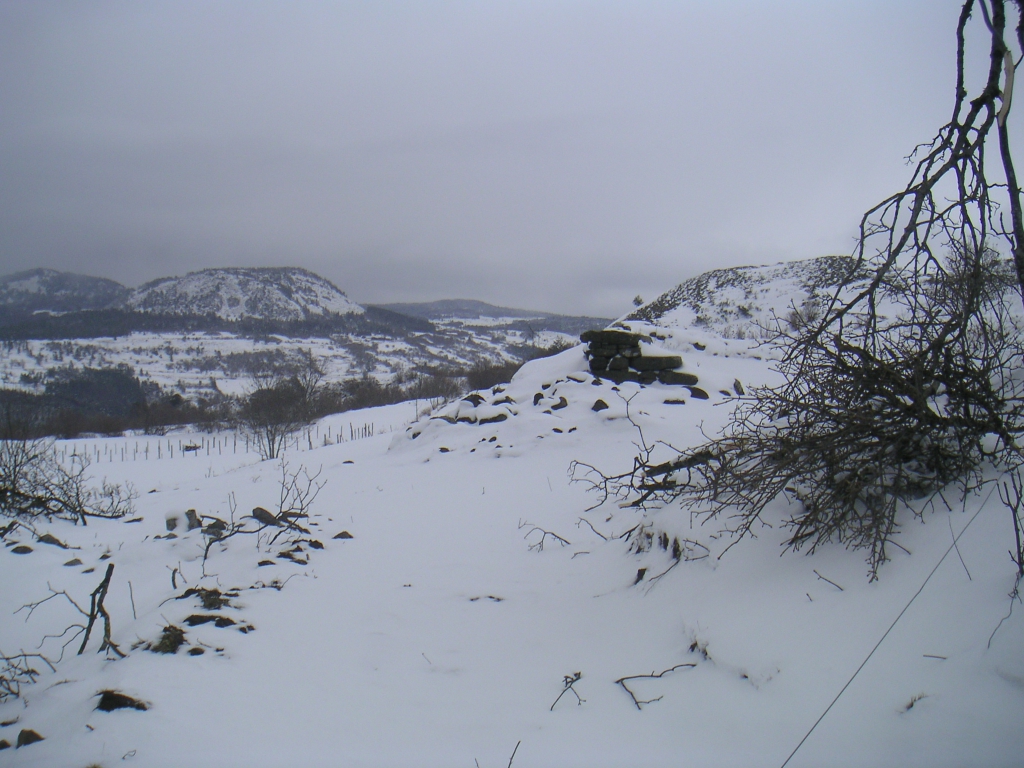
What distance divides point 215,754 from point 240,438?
4433 cm

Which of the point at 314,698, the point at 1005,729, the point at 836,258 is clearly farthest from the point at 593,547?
the point at 836,258

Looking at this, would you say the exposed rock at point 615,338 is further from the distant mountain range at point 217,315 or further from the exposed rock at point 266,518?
the distant mountain range at point 217,315

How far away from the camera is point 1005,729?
1398 mm

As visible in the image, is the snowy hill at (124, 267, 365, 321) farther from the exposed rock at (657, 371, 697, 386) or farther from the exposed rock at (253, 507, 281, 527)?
the exposed rock at (253, 507, 281, 527)

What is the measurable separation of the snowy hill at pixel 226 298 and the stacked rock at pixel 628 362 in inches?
6839

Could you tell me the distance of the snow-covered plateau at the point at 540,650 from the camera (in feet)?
5.57

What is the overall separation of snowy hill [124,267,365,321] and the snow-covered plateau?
179535 millimetres

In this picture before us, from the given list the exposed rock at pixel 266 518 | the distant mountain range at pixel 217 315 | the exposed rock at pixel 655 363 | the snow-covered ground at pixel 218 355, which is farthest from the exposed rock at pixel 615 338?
the distant mountain range at pixel 217 315

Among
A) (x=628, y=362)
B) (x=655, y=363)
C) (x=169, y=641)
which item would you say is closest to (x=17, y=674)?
(x=169, y=641)

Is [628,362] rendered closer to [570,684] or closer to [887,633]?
[570,684]

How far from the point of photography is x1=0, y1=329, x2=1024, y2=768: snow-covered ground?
169cm

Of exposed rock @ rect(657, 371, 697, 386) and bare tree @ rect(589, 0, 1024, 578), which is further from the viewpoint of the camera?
exposed rock @ rect(657, 371, 697, 386)

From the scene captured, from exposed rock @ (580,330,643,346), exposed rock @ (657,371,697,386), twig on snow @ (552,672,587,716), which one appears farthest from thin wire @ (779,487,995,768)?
exposed rock @ (580,330,643,346)

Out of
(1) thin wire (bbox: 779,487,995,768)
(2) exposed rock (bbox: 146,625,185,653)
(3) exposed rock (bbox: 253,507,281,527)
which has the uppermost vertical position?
(1) thin wire (bbox: 779,487,995,768)
